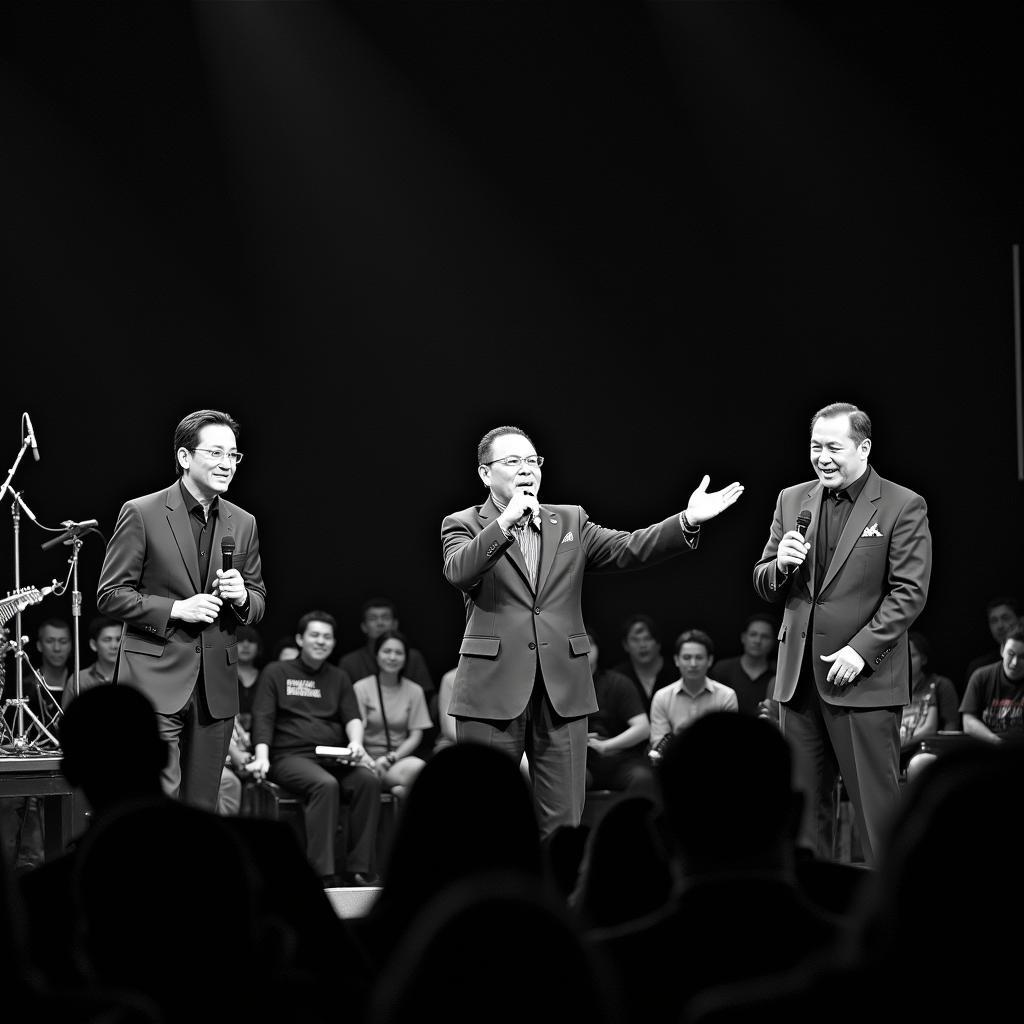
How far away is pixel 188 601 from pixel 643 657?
365 cm

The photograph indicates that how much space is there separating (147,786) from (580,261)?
6.25 m

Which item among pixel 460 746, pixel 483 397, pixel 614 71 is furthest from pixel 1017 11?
pixel 460 746

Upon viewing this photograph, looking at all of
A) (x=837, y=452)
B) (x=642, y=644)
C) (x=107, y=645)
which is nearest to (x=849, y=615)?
(x=837, y=452)

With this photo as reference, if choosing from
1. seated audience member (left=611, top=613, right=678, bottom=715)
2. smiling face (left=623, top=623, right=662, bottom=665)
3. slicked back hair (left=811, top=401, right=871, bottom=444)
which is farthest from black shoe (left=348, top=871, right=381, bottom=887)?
slicked back hair (left=811, top=401, right=871, bottom=444)

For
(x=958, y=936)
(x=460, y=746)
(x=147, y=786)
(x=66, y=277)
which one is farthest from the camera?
(x=66, y=277)

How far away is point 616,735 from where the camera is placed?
683cm

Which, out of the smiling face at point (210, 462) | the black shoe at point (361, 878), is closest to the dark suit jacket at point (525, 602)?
the smiling face at point (210, 462)

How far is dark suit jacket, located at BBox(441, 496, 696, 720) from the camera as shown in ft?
13.2

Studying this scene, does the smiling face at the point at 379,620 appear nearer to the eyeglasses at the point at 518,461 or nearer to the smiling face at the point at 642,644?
the smiling face at the point at 642,644

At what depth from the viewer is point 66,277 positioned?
24.1 ft

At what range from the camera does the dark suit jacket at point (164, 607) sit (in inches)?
161

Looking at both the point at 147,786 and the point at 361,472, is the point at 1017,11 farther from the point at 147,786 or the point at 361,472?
the point at 147,786

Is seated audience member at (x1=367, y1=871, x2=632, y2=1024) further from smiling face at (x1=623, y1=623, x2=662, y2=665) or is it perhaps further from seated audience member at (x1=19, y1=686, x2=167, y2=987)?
smiling face at (x1=623, y1=623, x2=662, y2=665)

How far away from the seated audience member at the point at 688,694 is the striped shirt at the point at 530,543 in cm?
274
